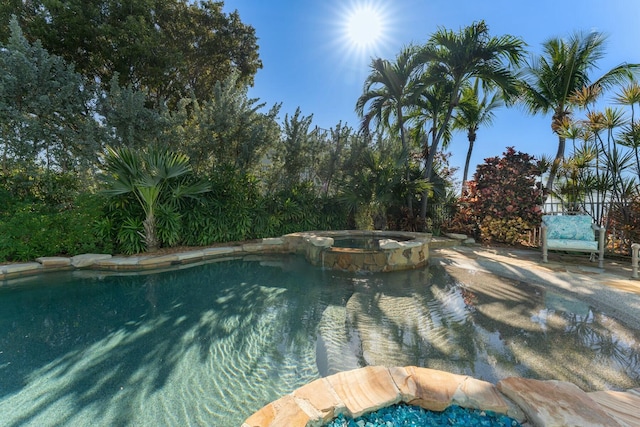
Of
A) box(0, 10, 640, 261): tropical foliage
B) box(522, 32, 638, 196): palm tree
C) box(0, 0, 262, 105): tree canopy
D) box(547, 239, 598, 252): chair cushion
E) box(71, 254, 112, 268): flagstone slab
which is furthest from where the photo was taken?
box(0, 0, 262, 105): tree canopy

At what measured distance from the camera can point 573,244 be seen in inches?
181

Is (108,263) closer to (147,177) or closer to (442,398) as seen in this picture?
(147,177)

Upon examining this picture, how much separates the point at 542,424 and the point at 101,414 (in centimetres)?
246

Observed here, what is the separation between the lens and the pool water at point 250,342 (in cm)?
175

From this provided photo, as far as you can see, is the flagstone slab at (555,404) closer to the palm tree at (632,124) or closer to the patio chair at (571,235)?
the patio chair at (571,235)

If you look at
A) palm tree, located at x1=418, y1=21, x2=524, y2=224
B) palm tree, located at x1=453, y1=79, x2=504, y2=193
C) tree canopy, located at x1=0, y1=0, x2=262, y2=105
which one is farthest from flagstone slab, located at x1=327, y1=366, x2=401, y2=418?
tree canopy, located at x1=0, y1=0, x2=262, y2=105

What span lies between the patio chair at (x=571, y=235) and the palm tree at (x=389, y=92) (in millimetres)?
3426

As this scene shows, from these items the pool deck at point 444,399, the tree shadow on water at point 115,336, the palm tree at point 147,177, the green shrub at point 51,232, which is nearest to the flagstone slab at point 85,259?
the green shrub at point 51,232

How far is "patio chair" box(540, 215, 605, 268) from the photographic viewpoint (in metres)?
4.46

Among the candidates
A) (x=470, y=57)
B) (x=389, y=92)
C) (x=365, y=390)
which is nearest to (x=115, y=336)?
(x=365, y=390)

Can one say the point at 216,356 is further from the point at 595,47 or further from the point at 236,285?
the point at 595,47

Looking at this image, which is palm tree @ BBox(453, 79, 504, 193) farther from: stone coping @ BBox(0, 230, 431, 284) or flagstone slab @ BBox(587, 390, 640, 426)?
flagstone slab @ BBox(587, 390, 640, 426)

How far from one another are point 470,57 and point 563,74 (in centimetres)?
295

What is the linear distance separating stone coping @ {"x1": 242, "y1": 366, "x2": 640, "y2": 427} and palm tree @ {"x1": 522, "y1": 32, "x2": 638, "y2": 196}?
7.41 m
